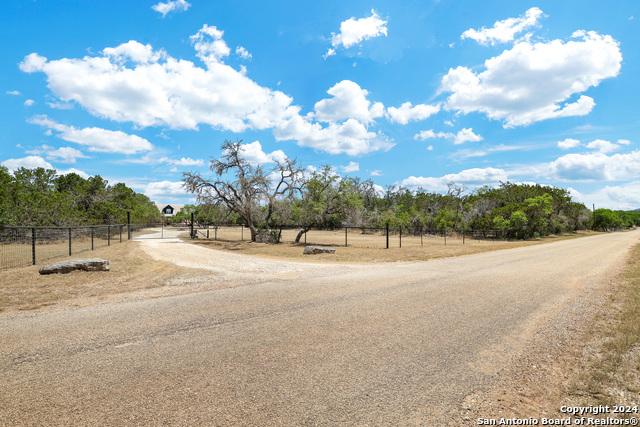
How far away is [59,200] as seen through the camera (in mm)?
28578

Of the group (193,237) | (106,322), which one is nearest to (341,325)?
(106,322)

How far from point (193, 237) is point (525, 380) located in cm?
3199

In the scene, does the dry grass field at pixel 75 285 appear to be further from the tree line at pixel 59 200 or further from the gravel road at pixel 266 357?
the tree line at pixel 59 200

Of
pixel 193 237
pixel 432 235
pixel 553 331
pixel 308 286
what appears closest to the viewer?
pixel 553 331

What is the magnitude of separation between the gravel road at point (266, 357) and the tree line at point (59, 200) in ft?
85.9

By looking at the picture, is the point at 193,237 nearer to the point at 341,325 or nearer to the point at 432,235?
the point at 341,325

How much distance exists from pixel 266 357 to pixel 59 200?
3364 cm

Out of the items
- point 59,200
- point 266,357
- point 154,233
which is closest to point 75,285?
point 266,357

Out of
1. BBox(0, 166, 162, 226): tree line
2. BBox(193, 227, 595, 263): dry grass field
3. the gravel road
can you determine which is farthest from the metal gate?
the gravel road

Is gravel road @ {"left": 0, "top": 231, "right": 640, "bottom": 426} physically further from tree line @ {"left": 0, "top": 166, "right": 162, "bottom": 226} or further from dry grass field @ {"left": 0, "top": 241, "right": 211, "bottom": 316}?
tree line @ {"left": 0, "top": 166, "right": 162, "bottom": 226}

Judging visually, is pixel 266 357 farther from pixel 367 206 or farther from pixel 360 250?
pixel 367 206

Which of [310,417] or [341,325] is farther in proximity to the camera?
[341,325]

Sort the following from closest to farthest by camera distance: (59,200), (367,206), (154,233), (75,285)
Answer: (75,285), (59,200), (154,233), (367,206)

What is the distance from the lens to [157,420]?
9.38ft
